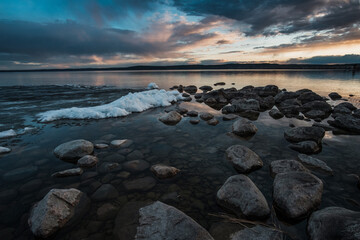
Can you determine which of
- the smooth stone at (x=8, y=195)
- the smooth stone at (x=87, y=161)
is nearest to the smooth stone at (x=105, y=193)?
the smooth stone at (x=87, y=161)

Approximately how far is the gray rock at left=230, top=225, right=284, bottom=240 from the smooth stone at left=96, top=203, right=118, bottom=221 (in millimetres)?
2137

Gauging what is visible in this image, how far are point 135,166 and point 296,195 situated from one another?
12.2ft

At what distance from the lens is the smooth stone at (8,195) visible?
11.5 ft

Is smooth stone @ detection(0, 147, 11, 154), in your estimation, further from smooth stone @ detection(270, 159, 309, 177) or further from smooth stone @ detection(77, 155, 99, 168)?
smooth stone @ detection(270, 159, 309, 177)

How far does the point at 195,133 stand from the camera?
7.25m

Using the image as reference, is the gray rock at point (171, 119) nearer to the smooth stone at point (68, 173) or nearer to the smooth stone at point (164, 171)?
the smooth stone at point (164, 171)

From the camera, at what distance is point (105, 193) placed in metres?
3.68

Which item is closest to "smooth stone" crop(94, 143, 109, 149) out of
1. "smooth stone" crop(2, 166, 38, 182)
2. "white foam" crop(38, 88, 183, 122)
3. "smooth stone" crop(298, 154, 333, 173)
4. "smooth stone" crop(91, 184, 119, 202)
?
"smooth stone" crop(2, 166, 38, 182)

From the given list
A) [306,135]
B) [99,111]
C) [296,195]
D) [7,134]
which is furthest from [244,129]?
[7,134]

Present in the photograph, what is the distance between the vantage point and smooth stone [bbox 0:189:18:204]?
138 inches

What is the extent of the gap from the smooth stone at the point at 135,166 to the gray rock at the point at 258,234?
8.93 ft

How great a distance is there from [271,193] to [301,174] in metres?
0.71

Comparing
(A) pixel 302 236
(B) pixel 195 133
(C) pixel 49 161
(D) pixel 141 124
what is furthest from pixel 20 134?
(A) pixel 302 236

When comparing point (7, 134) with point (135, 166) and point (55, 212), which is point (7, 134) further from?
point (55, 212)
